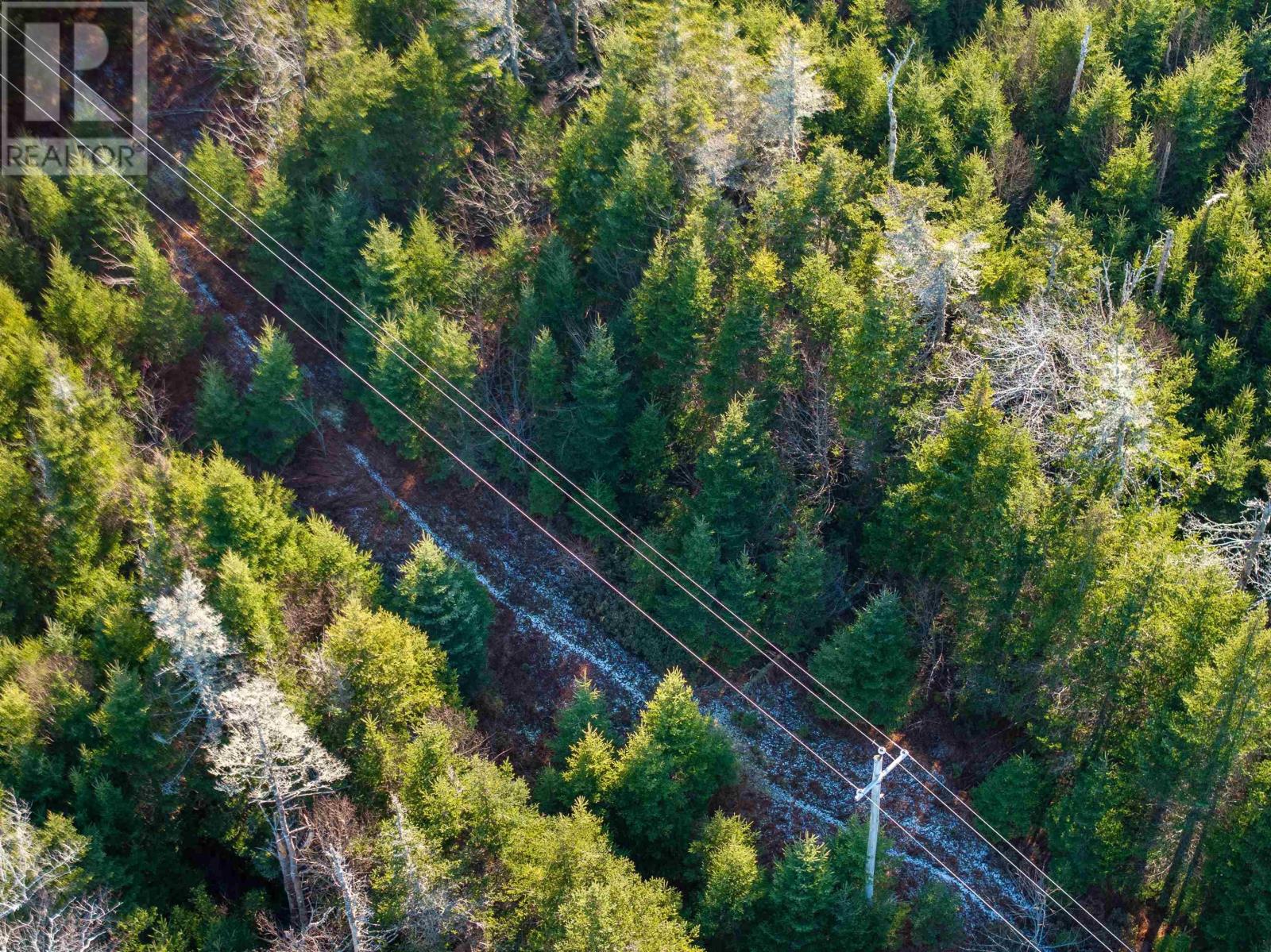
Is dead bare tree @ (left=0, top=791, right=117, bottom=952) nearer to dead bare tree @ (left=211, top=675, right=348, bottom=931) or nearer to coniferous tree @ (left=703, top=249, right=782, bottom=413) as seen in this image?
dead bare tree @ (left=211, top=675, right=348, bottom=931)

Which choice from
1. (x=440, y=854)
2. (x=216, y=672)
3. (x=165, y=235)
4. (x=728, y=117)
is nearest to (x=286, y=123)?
(x=165, y=235)

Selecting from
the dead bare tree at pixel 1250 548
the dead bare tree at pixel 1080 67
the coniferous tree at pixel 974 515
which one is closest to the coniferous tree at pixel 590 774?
the coniferous tree at pixel 974 515

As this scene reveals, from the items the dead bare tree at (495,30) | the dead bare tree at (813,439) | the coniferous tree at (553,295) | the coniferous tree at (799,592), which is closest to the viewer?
the coniferous tree at (799,592)

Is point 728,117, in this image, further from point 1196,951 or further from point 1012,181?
point 1196,951

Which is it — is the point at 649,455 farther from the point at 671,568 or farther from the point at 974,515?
the point at 974,515

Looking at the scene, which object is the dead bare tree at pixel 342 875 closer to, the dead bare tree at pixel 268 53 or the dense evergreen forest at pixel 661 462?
the dense evergreen forest at pixel 661 462

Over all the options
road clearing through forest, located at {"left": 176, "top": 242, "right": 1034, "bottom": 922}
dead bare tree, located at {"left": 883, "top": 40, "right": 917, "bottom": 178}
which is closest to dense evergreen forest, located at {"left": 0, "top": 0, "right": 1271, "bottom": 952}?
dead bare tree, located at {"left": 883, "top": 40, "right": 917, "bottom": 178}
